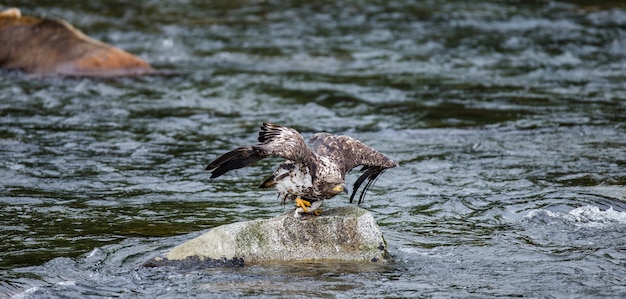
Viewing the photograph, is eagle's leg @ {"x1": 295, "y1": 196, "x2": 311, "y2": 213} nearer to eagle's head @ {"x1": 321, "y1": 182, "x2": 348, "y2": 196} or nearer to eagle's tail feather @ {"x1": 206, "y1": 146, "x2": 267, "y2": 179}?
eagle's head @ {"x1": 321, "y1": 182, "x2": 348, "y2": 196}

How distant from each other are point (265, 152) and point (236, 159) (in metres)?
0.34

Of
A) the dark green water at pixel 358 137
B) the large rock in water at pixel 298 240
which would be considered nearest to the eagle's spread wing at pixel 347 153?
the large rock in water at pixel 298 240

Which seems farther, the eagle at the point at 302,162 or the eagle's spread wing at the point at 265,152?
the eagle at the point at 302,162

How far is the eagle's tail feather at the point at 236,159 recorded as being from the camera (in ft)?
21.3

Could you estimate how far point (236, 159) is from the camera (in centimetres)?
661

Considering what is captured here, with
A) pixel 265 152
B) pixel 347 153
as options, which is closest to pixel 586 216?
pixel 347 153

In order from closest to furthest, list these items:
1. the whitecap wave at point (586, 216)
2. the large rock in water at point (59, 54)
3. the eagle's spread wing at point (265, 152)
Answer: the eagle's spread wing at point (265, 152), the whitecap wave at point (586, 216), the large rock in water at point (59, 54)

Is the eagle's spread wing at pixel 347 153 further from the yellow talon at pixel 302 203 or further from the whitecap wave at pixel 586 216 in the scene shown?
the whitecap wave at pixel 586 216

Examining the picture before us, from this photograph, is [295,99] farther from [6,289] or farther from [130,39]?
[6,289]

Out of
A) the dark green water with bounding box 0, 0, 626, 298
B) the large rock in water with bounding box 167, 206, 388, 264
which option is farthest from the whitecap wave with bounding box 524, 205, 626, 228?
the large rock in water with bounding box 167, 206, 388, 264

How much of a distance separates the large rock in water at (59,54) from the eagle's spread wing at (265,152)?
326 inches

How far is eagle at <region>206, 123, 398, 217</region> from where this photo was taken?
6.55 metres

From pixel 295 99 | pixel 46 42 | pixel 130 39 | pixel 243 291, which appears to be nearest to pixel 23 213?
pixel 243 291

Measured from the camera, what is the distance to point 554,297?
6281 millimetres
